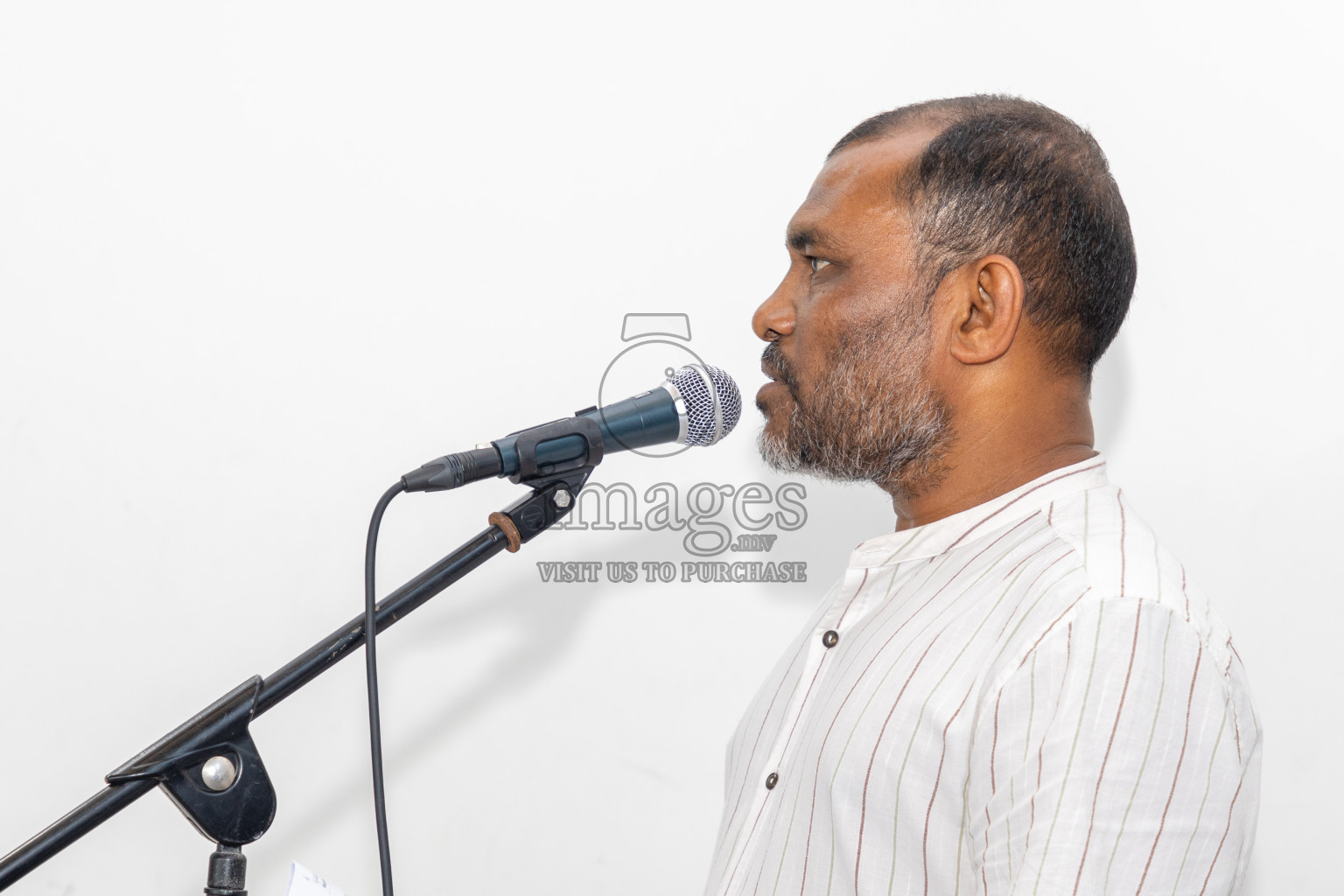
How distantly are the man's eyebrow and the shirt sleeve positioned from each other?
1.37 ft

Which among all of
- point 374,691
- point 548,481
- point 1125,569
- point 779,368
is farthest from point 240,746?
point 1125,569

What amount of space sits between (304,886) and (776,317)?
0.61 meters

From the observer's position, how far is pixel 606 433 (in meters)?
0.89

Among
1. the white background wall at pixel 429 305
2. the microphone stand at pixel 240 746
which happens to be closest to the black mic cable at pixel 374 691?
the microphone stand at pixel 240 746

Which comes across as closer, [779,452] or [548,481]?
[548,481]

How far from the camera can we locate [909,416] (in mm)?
944

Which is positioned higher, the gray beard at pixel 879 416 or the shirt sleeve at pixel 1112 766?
the gray beard at pixel 879 416

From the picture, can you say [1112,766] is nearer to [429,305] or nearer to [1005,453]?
[1005,453]

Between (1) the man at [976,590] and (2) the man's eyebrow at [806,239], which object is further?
(2) the man's eyebrow at [806,239]

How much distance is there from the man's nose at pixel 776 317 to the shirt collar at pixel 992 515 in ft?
0.71

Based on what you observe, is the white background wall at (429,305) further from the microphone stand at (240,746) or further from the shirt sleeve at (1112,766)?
the shirt sleeve at (1112,766)

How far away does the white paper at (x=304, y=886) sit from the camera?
766 millimetres

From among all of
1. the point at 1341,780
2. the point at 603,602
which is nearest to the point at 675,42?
the point at 603,602

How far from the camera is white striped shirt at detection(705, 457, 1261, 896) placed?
2.21 ft
